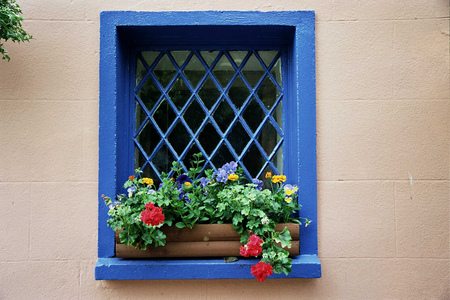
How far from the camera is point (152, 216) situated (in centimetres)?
193

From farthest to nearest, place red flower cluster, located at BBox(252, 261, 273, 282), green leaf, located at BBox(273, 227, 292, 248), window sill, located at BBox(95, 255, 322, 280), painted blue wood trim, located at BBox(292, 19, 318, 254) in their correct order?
1. painted blue wood trim, located at BBox(292, 19, 318, 254)
2. window sill, located at BBox(95, 255, 322, 280)
3. green leaf, located at BBox(273, 227, 292, 248)
4. red flower cluster, located at BBox(252, 261, 273, 282)

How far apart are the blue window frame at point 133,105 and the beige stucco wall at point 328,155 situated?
0.09 m

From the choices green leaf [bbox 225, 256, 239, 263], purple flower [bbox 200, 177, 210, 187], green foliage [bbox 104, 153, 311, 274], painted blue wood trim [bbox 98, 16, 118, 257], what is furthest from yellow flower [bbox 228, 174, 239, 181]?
painted blue wood trim [bbox 98, 16, 118, 257]

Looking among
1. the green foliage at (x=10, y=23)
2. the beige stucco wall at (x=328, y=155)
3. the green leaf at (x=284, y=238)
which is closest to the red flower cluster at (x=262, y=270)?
the green leaf at (x=284, y=238)

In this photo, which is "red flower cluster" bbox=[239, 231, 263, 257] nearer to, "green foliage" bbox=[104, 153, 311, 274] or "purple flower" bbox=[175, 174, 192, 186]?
"green foliage" bbox=[104, 153, 311, 274]

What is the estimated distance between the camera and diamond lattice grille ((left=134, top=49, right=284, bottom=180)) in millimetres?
2506

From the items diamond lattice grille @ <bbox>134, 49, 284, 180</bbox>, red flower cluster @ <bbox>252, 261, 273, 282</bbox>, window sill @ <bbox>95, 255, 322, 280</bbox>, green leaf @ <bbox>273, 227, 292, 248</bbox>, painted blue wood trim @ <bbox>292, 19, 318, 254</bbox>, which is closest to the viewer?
red flower cluster @ <bbox>252, 261, 273, 282</bbox>

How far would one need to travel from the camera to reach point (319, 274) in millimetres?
2188

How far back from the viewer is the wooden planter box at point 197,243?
218cm

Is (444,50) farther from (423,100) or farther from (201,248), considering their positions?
(201,248)

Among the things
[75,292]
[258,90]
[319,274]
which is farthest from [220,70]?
[75,292]

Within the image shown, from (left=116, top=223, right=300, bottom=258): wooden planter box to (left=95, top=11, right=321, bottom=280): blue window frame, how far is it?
65 millimetres

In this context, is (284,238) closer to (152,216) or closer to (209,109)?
(152,216)

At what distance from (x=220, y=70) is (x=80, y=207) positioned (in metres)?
1.46
